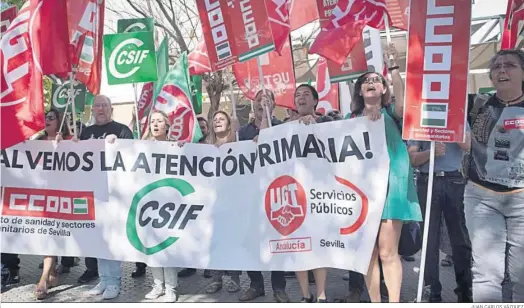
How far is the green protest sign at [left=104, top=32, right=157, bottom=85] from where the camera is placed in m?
6.67

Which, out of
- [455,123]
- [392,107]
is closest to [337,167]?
[392,107]

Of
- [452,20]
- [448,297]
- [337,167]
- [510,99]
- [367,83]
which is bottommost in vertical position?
[448,297]

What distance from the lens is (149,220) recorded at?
473 centimetres

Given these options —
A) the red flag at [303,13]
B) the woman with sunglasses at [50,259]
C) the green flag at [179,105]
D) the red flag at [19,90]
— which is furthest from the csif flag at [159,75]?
the red flag at [19,90]

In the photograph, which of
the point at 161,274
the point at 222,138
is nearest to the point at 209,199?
the point at 222,138

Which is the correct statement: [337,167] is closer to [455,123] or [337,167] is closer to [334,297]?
[455,123]

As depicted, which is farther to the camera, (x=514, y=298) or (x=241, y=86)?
(x=241, y=86)

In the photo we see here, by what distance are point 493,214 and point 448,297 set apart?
153 centimetres

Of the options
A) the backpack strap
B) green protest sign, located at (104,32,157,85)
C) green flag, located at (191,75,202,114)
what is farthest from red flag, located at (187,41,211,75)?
the backpack strap

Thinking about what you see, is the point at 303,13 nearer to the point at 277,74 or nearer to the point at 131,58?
the point at 277,74

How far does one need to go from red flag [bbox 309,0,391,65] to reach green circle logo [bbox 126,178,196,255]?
174 centimetres

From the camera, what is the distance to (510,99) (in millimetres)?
3451

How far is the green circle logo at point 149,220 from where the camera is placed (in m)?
4.69
